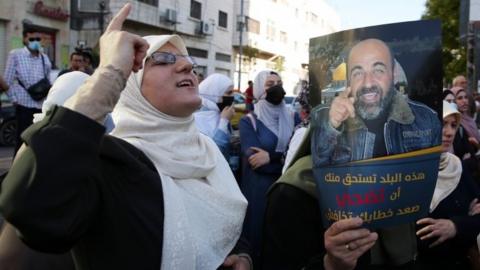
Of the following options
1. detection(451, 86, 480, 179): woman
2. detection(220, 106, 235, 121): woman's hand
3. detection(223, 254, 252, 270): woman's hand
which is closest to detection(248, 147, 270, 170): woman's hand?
detection(220, 106, 235, 121): woman's hand

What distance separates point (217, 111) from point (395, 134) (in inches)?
147

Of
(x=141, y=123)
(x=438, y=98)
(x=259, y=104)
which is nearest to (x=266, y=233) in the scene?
(x=141, y=123)

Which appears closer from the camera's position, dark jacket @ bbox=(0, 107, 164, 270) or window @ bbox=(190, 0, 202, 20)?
dark jacket @ bbox=(0, 107, 164, 270)

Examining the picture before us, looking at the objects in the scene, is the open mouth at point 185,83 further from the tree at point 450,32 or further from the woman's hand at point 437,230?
the tree at point 450,32

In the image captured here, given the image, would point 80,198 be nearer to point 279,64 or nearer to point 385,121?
point 385,121

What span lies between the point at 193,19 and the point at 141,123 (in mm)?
32402

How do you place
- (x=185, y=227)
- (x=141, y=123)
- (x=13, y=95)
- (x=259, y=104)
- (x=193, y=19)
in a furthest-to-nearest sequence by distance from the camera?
(x=193, y=19) → (x=13, y=95) → (x=259, y=104) → (x=141, y=123) → (x=185, y=227)

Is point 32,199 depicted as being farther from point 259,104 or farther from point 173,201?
point 259,104

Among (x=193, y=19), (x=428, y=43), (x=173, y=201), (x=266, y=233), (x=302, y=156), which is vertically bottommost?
(x=266, y=233)

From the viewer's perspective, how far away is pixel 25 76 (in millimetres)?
7109

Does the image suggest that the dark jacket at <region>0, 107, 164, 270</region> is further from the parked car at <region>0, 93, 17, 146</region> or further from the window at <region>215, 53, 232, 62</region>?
the window at <region>215, 53, 232, 62</region>

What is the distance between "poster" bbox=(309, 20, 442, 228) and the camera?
4.97 ft

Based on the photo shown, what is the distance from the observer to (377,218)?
155cm

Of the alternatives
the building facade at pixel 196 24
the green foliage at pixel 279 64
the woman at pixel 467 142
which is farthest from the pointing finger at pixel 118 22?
the green foliage at pixel 279 64
